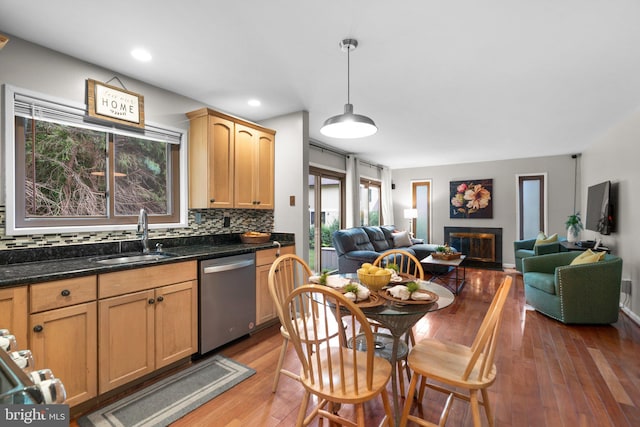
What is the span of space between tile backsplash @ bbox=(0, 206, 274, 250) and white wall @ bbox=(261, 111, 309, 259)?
0.90 ft

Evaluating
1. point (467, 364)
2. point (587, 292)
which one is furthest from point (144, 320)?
point (587, 292)

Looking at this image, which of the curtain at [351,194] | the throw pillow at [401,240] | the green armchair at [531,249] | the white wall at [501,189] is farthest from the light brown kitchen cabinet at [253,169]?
the white wall at [501,189]

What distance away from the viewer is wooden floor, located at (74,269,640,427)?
72.6 inches

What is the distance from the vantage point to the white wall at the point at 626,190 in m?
3.52

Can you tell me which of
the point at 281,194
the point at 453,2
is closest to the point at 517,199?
the point at 281,194

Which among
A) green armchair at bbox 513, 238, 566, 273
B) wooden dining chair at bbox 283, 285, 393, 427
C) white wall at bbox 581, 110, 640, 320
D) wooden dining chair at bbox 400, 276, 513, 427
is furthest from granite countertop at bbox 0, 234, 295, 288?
green armchair at bbox 513, 238, 566, 273

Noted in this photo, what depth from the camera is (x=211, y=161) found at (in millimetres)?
2957

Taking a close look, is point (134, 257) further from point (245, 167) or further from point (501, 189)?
point (501, 189)

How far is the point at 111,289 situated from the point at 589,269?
4.50 m

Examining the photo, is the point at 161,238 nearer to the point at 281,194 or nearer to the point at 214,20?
the point at 281,194

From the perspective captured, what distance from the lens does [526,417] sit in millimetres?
1851

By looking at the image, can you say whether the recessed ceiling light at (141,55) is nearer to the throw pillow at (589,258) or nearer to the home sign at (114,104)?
the home sign at (114,104)

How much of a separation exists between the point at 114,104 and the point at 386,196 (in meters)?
6.22

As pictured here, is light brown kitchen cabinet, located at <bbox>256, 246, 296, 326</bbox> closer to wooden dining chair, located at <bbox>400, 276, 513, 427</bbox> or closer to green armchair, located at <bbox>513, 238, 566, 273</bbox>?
wooden dining chair, located at <bbox>400, 276, 513, 427</bbox>
